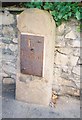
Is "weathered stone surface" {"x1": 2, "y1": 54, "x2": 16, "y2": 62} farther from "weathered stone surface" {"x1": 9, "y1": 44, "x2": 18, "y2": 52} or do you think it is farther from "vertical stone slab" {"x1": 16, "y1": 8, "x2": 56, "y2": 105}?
"vertical stone slab" {"x1": 16, "y1": 8, "x2": 56, "y2": 105}

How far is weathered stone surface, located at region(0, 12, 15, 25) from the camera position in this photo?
335 centimetres

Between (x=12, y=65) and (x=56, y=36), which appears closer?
(x=56, y=36)

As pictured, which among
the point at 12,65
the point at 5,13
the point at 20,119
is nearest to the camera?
the point at 20,119

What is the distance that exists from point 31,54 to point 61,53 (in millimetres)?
448

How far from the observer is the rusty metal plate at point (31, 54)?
3.00 meters

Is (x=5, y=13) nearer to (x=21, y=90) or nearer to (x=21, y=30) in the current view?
(x=21, y=30)

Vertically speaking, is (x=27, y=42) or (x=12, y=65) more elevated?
(x=27, y=42)

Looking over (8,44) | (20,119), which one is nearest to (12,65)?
(8,44)

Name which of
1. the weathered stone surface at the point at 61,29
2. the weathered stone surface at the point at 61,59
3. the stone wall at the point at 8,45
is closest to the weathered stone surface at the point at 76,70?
the weathered stone surface at the point at 61,59

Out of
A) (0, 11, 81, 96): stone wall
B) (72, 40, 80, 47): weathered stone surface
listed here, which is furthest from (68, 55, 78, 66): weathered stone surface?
(72, 40, 80, 47): weathered stone surface

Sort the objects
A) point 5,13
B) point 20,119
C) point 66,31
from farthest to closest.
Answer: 1. point 5,13
2. point 66,31
3. point 20,119

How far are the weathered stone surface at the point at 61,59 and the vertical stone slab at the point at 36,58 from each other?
0.16 m

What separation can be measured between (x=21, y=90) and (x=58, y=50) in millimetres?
738

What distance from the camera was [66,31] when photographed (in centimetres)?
315
